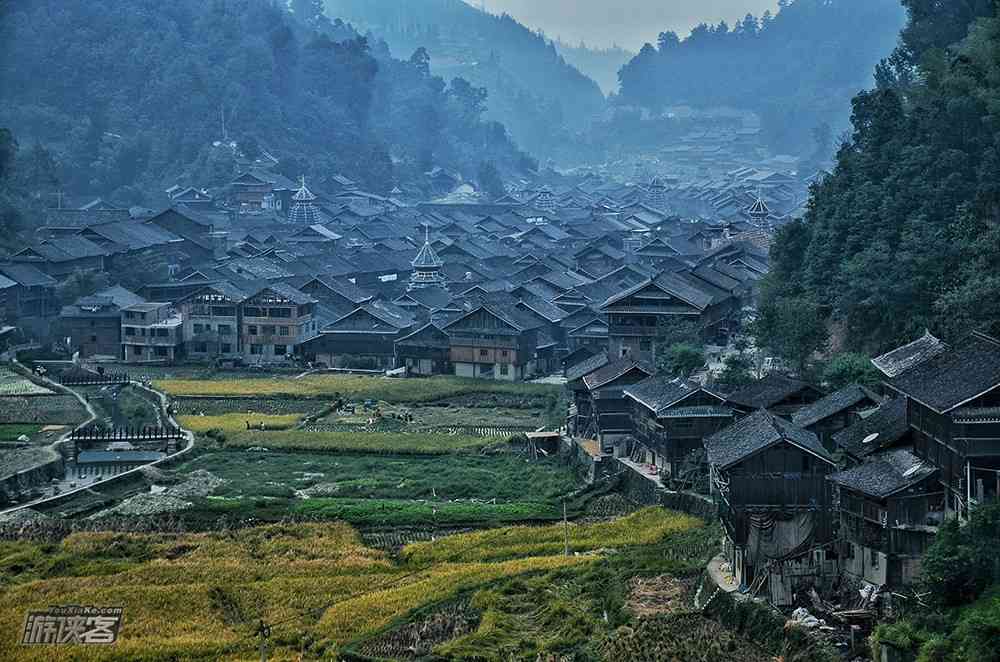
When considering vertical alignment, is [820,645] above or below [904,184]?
below

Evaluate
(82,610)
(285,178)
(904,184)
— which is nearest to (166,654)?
(82,610)

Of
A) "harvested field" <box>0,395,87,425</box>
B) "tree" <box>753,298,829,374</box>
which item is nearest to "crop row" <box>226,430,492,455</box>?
"harvested field" <box>0,395,87,425</box>

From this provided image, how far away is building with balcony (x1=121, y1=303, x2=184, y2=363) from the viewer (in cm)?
5259

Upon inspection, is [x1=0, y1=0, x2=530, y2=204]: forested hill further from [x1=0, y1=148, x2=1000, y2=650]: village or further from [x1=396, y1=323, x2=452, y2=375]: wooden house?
[x1=396, y1=323, x2=452, y2=375]: wooden house

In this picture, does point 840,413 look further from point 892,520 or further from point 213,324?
point 213,324

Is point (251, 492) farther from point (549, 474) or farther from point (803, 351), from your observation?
point (803, 351)

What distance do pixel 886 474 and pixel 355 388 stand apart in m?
25.1

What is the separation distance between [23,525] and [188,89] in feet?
217

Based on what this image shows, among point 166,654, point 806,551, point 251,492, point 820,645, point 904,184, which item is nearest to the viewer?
point 820,645

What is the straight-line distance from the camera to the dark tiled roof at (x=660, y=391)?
32656mm

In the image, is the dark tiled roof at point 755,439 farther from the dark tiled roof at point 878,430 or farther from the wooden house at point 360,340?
the wooden house at point 360,340

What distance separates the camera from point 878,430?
26109 millimetres

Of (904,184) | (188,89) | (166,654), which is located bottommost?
(166,654)

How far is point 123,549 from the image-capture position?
94.2ft
